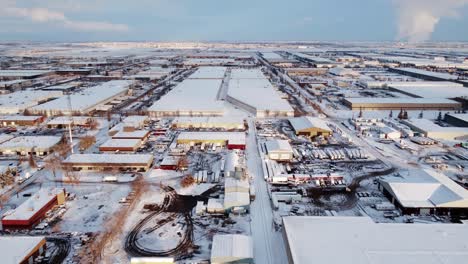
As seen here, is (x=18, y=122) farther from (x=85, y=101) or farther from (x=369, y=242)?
(x=369, y=242)

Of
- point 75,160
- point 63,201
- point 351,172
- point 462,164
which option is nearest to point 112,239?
point 63,201

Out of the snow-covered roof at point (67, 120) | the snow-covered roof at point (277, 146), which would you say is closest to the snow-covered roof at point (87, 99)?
the snow-covered roof at point (67, 120)

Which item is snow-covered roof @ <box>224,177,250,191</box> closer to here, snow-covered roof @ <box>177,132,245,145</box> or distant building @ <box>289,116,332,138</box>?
snow-covered roof @ <box>177,132,245,145</box>

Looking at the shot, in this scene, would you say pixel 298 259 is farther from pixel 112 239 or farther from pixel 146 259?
pixel 112 239

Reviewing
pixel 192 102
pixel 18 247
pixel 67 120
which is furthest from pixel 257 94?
pixel 18 247

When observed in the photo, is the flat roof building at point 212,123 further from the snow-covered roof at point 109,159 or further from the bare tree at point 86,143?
the snow-covered roof at point 109,159

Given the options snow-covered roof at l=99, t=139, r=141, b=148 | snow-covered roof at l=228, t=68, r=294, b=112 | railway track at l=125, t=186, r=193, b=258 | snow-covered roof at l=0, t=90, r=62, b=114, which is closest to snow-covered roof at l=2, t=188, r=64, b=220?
railway track at l=125, t=186, r=193, b=258
